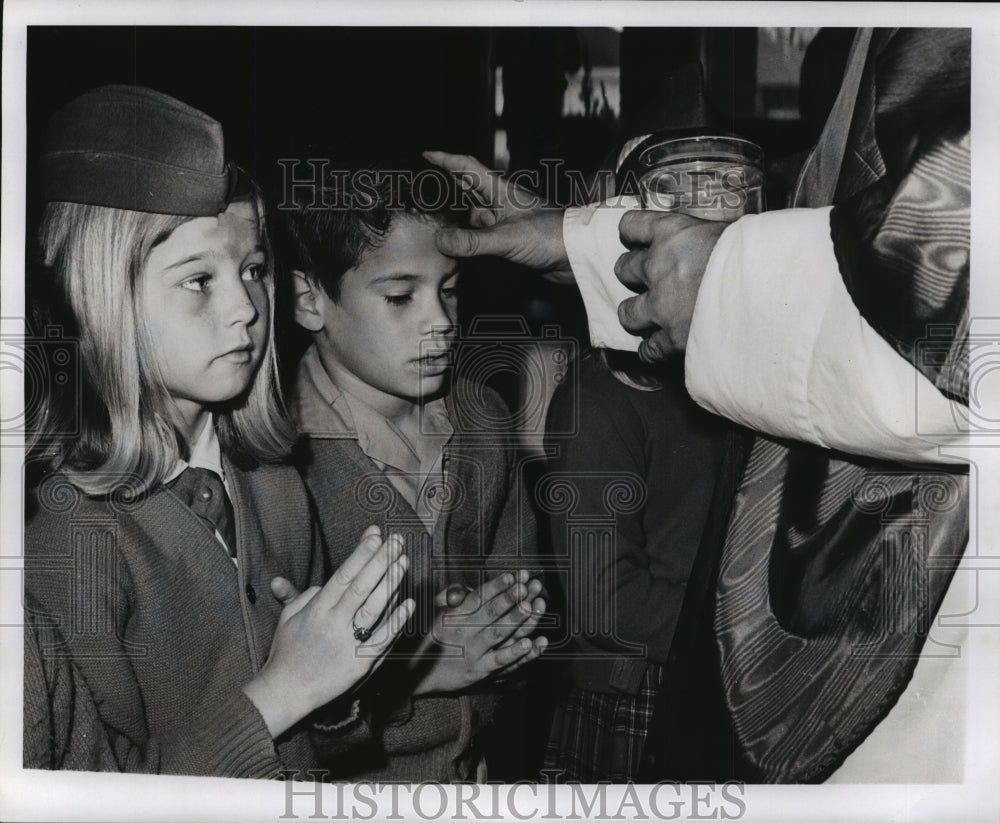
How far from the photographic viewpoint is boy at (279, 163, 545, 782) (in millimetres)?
2215

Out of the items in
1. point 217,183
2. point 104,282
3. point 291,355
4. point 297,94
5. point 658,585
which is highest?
point 297,94

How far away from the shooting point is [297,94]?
2.21m


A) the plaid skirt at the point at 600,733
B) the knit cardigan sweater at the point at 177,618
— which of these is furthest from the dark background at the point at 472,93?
the plaid skirt at the point at 600,733

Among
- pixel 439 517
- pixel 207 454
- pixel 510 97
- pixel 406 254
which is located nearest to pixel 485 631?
pixel 439 517

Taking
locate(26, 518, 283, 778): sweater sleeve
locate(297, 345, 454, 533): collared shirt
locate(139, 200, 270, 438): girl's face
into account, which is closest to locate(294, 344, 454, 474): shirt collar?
locate(297, 345, 454, 533): collared shirt

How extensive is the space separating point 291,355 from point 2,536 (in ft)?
2.19

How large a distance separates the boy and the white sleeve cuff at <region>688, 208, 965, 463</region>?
0.43 metres

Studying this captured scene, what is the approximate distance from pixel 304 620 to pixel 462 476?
0.40m

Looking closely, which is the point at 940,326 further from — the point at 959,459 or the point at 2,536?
the point at 2,536

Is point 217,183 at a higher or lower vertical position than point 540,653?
higher

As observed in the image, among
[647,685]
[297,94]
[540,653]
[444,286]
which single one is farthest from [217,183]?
[647,685]

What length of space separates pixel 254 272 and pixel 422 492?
521 mm

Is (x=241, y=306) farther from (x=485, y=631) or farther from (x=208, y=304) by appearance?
(x=485, y=631)

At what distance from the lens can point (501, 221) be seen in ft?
7.28
